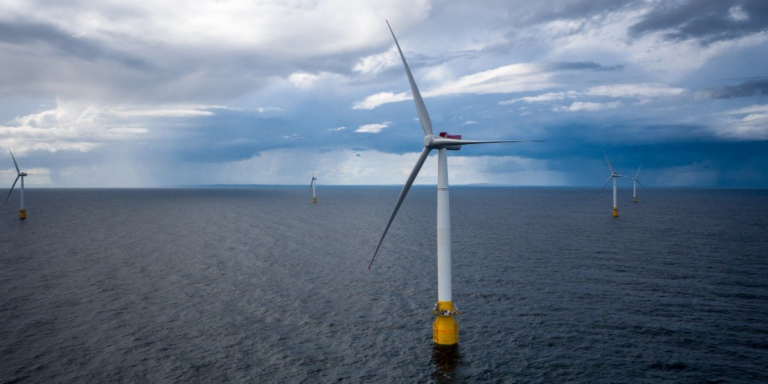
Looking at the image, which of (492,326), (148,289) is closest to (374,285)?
(492,326)

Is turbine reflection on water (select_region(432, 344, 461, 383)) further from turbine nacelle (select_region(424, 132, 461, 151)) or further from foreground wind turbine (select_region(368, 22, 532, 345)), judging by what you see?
turbine nacelle (select_region(424, 132, 461, 151))

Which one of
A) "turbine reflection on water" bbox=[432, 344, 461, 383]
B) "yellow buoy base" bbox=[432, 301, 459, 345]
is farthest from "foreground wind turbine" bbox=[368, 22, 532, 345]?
"turbine reflection on water" bbox=[432, 344, 461, 383]

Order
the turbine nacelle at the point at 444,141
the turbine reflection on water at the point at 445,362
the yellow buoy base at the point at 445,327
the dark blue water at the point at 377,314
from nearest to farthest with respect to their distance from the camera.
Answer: the turbine reflection on water at the point at 445,362 → the dark blue water at the point at 377,314 → the turbine nacelle at the point at 444,141 → the yellow buoy base at the point at 445,327

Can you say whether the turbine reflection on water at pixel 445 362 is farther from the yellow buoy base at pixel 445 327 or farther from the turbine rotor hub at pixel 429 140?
the turbine rotor hub at pixel 429 140

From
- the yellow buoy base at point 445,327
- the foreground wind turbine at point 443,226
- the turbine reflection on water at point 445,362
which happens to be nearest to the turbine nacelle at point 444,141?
the foreground wind turbine at point 443,226

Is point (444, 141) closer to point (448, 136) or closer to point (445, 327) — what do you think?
point (448, 136)

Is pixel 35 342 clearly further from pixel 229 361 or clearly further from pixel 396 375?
pixel 396 375
